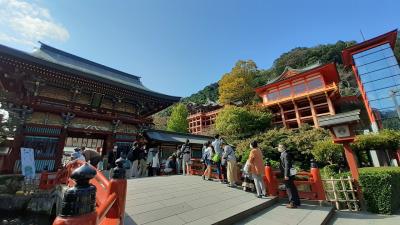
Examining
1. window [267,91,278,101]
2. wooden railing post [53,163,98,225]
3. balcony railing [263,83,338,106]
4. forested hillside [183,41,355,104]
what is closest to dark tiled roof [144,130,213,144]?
wooden railing post [53,163,98,225]

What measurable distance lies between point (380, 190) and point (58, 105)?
16232 mm

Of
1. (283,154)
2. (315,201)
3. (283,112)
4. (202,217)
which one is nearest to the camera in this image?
(202,217)

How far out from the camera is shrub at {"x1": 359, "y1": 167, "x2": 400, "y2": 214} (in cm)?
691

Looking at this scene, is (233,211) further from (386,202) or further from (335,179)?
(386,202)

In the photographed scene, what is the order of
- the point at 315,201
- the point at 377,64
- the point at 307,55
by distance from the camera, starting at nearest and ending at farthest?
1. the point at 315,201
2. the point at 377,64
3. the point at 307,55

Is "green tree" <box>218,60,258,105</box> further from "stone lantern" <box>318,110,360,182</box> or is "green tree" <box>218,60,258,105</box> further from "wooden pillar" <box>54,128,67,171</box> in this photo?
"stone lantern" <box>318,110,360,182</box>

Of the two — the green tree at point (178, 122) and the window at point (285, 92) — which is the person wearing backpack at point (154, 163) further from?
the window at point (285, 92)

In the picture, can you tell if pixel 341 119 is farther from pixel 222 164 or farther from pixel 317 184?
pixel 222 164

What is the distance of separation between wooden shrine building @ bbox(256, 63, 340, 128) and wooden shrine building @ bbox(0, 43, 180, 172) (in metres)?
23.0

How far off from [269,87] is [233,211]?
33597 millimetres

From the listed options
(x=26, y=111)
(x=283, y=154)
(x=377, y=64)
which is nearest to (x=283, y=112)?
(x=377, y=64)

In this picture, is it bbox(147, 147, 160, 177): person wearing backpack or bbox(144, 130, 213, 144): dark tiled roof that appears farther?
bbox(144, 130, 213, 144): dark tiled roof

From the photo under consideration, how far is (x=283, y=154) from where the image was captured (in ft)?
22.3

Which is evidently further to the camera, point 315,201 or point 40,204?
point 40,204
